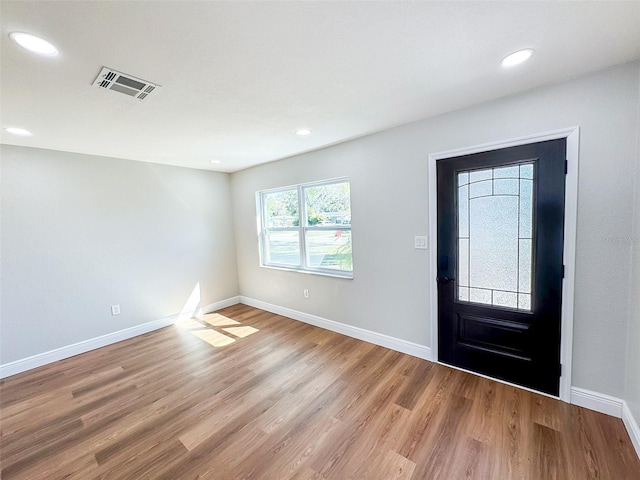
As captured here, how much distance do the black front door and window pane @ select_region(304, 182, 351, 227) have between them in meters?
1.16

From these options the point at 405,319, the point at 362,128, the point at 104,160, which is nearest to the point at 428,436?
the point at 405,319

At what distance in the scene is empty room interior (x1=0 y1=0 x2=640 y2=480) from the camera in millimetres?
1371

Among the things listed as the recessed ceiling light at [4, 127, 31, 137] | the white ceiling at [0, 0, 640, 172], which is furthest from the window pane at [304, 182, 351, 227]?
the recessed ceiling light at [4, 127, 31, 137]

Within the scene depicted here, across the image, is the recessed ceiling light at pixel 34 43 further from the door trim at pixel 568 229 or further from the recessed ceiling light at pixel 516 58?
the door trim at pixel 568 229

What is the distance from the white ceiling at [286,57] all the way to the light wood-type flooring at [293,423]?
2389 millimetres

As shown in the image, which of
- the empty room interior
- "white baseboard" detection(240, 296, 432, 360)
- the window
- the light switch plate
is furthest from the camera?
the window

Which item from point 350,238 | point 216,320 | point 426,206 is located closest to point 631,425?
point 426,206

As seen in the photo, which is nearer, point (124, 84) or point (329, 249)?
point (124, 84)

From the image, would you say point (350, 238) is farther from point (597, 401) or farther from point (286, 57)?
point (597, 401)

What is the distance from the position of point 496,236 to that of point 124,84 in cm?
295

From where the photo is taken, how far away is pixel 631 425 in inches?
64.7

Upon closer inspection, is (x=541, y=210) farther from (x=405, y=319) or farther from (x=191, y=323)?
(x=191, y=323)

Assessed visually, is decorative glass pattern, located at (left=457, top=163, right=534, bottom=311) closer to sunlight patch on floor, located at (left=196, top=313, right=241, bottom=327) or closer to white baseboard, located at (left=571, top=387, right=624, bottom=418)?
white baseboard, located at (left=571, top=387, right=624, bottom=418)

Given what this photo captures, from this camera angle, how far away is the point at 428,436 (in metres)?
1.74
